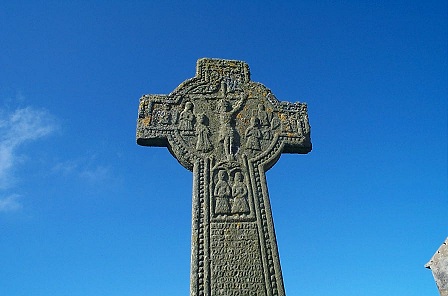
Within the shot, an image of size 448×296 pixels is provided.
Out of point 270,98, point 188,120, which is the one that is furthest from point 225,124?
point 270,98

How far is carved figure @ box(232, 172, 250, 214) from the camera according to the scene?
210 inches

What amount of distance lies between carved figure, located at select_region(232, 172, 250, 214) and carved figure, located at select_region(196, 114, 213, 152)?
24.1 inches

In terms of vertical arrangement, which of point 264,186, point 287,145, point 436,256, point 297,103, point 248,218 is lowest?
point 436,256

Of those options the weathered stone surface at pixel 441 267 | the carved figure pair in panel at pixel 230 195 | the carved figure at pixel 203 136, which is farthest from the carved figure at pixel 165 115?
the weathered stone surface at pixel 441 267

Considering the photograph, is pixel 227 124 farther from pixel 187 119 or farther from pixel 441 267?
pixel 441 267

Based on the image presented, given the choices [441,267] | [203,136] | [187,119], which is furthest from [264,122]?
[441,267]

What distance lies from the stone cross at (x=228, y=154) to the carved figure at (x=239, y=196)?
0.04ft

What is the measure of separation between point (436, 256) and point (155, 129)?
14.8 feet

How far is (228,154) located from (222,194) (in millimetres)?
678

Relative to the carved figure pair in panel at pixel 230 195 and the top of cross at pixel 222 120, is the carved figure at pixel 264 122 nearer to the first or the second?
the top of cross at pixel 222 120

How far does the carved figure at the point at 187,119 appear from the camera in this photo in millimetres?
6008

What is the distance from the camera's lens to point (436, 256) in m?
5.72

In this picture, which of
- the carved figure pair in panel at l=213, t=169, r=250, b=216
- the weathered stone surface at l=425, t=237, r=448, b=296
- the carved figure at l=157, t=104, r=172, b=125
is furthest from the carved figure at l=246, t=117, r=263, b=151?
the weathered stone surface at l=425, t=237, r=448, b=296

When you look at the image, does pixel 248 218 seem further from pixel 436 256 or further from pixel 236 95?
pixel 436 256
